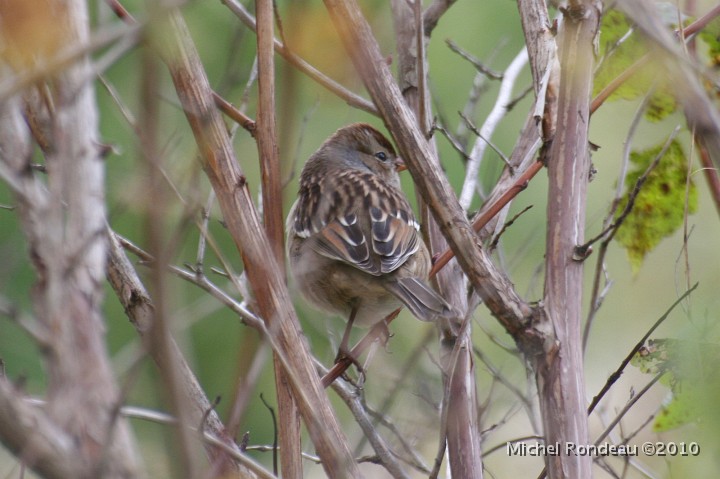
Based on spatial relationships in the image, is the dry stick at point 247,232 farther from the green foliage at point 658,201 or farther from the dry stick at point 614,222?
the green foliage at point 658,201

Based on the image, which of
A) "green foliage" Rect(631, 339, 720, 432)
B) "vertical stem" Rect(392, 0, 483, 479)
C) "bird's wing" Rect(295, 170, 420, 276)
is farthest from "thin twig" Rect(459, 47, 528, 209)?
"green foliage" Rect(631, 339, 720, 432)

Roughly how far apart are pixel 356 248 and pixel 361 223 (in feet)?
0.85

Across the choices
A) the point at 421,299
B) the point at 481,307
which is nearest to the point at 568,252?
the point at 421,299

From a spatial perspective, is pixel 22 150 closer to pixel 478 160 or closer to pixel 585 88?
pixel 585 88

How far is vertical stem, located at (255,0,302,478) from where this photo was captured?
229 centimetres

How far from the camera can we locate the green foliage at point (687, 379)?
1804 mm

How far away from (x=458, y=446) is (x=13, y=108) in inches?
67.8

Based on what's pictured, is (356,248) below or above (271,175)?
above

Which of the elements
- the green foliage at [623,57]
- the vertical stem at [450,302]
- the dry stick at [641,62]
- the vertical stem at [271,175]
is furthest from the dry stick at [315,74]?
the dry stick at [641,62]

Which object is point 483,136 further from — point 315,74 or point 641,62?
point 641,62

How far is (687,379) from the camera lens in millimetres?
1841

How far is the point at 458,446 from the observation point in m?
2.65

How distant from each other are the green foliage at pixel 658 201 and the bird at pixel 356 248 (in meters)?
0.98

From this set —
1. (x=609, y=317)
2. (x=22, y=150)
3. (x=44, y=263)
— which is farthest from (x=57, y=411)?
(x=609, y=317)
